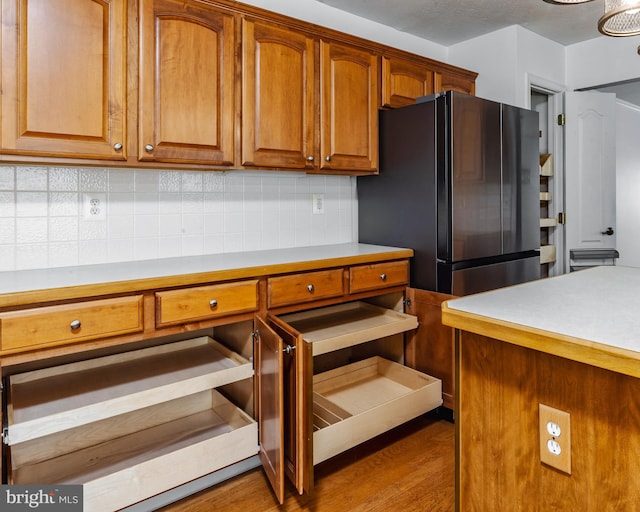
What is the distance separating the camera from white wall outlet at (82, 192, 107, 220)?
6.48 ft

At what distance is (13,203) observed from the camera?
1.82 m

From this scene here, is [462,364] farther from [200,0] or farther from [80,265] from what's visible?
[200,0]

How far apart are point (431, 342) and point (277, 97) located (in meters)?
1.51

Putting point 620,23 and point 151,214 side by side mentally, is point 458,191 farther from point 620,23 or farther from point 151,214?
point 151,214

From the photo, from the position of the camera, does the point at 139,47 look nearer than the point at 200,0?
Yes

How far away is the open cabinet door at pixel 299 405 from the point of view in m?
1.58

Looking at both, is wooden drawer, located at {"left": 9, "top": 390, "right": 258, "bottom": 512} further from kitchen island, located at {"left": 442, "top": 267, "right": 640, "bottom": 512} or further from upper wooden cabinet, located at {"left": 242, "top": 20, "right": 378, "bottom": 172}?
upper wooden cabinet, located at {"left": 242, "top": 20, "right": 378, "bottom": 172}

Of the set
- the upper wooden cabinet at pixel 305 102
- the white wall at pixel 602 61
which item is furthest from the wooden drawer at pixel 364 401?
the white wall at pixel 602 61

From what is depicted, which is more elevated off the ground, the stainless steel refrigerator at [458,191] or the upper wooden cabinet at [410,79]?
the upper wooden cabinet at [410,79]

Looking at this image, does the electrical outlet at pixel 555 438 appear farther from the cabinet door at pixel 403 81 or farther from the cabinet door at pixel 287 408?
the cabinet door at pixel 403 81

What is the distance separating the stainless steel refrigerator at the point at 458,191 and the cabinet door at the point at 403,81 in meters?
0.14

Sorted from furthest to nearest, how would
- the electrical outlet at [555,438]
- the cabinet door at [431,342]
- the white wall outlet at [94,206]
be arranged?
the cabinet door at [431,342] → the white wall outlet at [94,206] → the electrical outlet at [555,438]

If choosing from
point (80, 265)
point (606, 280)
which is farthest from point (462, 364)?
point (80, 265)

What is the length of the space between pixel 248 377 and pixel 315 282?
519 mm
